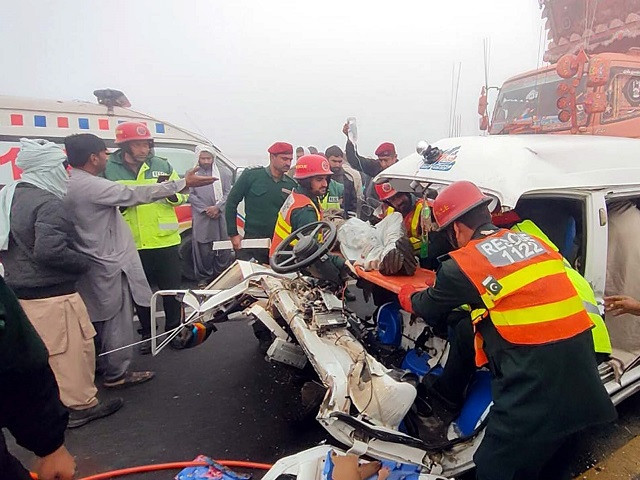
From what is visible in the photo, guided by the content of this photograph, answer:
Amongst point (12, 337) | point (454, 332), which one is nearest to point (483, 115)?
point (454, 332)

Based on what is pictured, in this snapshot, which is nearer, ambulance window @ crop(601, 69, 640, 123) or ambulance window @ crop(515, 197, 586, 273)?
ambulance window @ crop(515, 197, 586, 273)

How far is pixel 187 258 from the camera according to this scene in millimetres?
6363

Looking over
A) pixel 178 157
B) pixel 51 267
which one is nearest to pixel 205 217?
pixel 178 157

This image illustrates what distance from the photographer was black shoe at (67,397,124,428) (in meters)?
3.06

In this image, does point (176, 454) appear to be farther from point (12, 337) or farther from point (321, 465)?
point (12, 337)

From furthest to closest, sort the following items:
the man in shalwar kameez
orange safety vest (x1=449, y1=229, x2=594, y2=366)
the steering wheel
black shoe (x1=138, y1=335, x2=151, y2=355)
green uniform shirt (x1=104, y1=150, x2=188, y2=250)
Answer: the man in shalwar kameez < black shoe (x1=138, y1=335, x2=151, y2=355) < green uniform shirt (x1=104, y1=150, x2=188, y2=250) < the steering wheel < orange safety vest (x1=449, y1=229, x2=594, y2=366)

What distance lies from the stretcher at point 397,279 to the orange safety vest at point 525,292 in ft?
2.65

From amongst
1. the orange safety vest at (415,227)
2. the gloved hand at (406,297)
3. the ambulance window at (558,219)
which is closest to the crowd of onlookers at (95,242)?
the orange safety vest at (415,227)

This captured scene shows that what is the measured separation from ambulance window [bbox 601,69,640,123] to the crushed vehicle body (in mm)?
2750

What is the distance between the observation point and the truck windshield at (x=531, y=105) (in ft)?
19.3

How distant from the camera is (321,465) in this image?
1938 millimetres

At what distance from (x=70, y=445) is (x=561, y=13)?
9.03 meters

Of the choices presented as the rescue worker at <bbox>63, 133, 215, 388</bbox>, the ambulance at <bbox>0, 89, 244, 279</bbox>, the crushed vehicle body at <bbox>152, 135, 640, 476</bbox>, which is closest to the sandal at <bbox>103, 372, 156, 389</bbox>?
the rescue worker at <bbox>63, 133, 215, 388</bbox>

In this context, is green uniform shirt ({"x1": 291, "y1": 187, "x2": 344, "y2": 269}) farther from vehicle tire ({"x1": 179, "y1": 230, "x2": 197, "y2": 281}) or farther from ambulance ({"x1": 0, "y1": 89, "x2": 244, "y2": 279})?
vehicle tire ({"x1": 179, "y1": 230, "x2": 197, "y2": 281})
